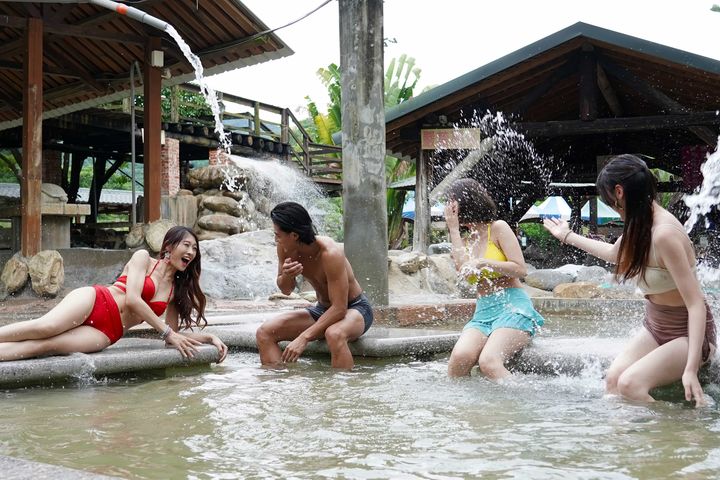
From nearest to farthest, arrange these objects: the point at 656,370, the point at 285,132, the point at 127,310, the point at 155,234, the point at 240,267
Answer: the point at 656,370 < the point at 127,310 < the point at 240,267 < the point at 155,234 < the point at 285,132

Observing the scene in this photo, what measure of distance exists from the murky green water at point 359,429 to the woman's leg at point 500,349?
0.34ft

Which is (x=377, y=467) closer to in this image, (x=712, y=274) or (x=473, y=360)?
(x=473, y=360)

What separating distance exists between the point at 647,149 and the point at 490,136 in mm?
5714

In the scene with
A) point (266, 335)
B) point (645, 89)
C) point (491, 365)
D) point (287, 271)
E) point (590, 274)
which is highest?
point (645, 89)

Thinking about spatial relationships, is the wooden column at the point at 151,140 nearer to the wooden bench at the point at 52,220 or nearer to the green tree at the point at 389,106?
the wooden bench at the point at 52,220

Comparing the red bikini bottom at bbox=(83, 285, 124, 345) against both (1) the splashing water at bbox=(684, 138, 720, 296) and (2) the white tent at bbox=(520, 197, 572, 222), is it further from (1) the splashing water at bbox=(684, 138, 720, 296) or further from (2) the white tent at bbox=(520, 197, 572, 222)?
(2) the white tent at bbox=(520, 197, 572, 222)

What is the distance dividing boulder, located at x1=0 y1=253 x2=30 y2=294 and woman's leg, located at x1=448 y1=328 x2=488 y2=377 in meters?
7.63

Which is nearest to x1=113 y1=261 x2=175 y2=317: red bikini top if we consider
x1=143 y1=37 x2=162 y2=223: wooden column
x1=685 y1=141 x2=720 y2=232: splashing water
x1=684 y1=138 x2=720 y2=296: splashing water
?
x1=143 y1=37 x2=162 y2=223: wooden column

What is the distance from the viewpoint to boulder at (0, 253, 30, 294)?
A: 1064 centimetres

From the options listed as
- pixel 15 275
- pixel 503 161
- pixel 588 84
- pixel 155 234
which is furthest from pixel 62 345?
pixel 503 161

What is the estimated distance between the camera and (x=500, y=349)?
482cm

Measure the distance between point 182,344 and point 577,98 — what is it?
1277 cm

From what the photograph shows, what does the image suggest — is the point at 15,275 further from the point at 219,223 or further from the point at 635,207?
the point at 635,207

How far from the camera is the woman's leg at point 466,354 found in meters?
4.89
